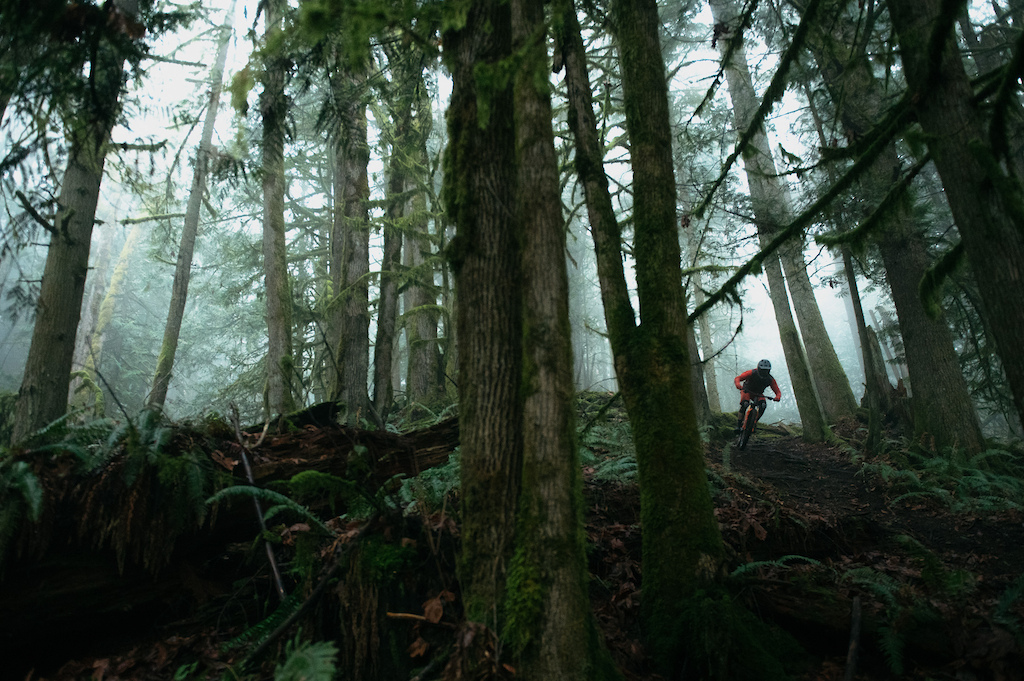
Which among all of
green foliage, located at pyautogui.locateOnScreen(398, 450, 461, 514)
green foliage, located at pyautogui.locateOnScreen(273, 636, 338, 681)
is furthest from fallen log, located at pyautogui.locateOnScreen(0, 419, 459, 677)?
green foliage, located at pyautogui.locateOnScreen(273, 636, 338, 681)

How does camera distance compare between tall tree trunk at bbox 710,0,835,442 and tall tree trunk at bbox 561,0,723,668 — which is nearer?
A: tall tree trunk at bbox 561,0,723,668

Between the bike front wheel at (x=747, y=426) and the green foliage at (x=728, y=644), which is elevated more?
the bike front wheel at (x=747, y=426)

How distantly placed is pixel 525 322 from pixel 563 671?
185 cm

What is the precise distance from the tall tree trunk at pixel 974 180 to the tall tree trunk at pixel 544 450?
317 centimetres

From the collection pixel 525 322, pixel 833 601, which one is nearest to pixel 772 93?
pixel 525 322

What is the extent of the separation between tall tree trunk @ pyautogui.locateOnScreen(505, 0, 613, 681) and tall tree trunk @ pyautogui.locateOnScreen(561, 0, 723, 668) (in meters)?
0.91

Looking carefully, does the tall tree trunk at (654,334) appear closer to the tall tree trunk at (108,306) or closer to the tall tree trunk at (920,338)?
the tall tree trunk at (920,338)

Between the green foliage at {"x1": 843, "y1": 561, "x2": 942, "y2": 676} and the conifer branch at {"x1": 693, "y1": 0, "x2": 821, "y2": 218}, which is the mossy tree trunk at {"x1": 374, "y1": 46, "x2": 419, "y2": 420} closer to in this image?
the conifer branch at {"x1": 693, "y1": 0, "x2": 821, "y2": 218}

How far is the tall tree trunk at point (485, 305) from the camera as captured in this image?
2938 millimetres

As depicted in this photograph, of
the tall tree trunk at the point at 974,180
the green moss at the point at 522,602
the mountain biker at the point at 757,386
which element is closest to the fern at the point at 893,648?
the tall tree trunk at the point at 974,180

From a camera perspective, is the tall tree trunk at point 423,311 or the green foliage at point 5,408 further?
the tall tree trunk at point 423,311

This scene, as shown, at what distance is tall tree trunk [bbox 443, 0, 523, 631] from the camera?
9.64 ft

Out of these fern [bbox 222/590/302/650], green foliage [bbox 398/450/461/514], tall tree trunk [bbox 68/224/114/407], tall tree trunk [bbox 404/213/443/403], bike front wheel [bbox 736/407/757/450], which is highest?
tall tree trunk [bbox 68/224/114/407]

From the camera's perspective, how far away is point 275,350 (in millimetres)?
9289
